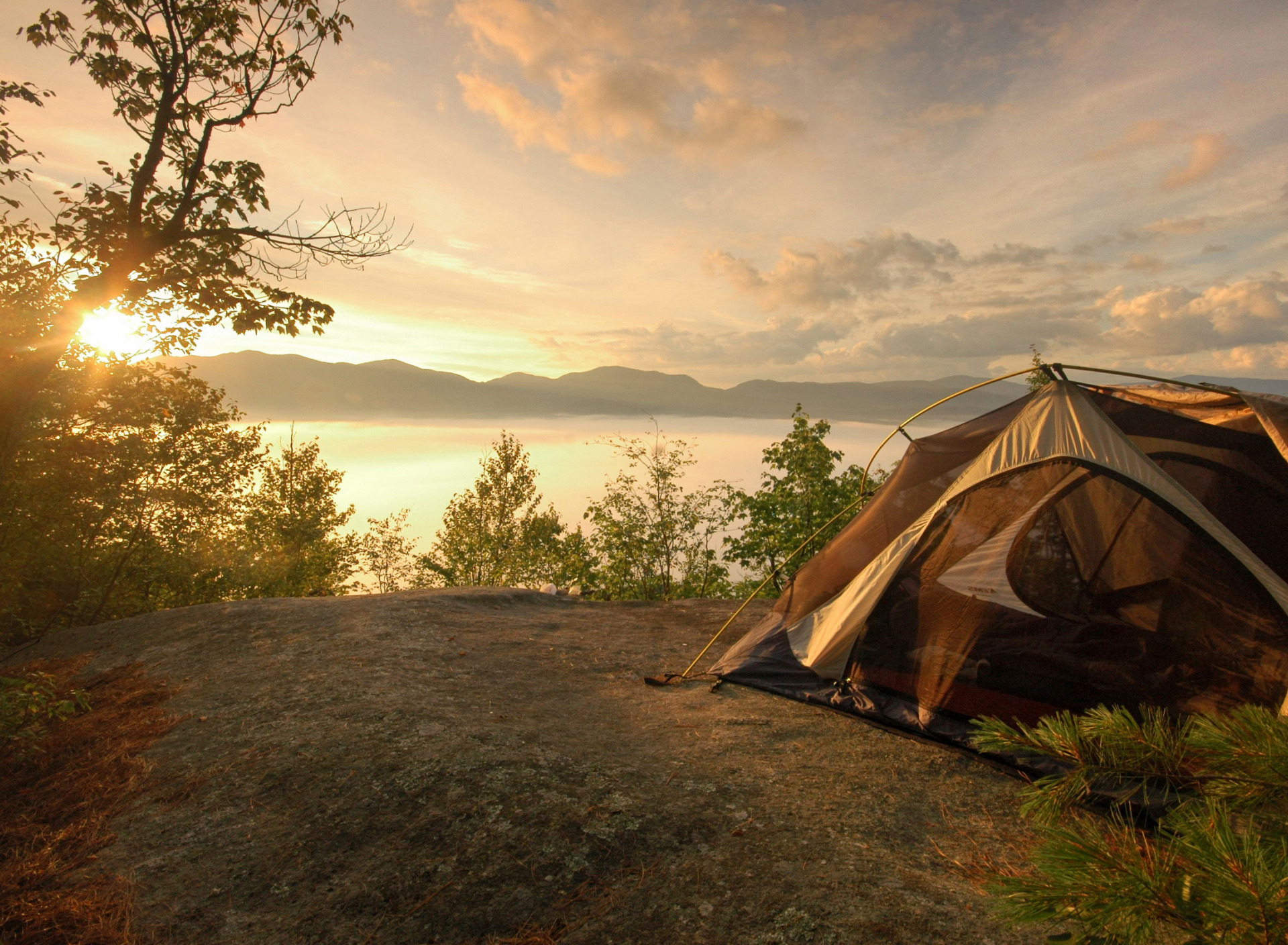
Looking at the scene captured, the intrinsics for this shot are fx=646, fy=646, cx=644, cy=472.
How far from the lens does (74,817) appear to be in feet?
13.7

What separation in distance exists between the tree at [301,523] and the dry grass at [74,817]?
2127cm

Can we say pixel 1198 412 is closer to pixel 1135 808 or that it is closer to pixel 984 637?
pixel 984 637

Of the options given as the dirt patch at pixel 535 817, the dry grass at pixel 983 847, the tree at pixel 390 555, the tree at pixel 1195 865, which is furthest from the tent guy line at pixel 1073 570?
the tree at pixel 390 555

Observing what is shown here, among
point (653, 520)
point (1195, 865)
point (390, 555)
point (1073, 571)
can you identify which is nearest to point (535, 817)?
point (1195, 865)

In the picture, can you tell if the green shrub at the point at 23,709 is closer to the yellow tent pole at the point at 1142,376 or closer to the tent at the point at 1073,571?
the tent at the point at 1073,571

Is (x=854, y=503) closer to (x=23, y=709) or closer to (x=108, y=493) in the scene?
(x=23, y=709)

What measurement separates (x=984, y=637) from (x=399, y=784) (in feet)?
14.9

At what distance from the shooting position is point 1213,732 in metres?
2.22

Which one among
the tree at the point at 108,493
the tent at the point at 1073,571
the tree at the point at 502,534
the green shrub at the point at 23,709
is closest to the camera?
the green shrub at the point at 23,709

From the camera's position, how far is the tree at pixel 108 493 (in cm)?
977

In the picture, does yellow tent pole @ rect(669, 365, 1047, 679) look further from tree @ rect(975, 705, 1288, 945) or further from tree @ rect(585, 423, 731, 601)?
tree @ rect(585, 423, 731, 601)

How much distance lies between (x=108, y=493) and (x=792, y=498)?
55.0 feet

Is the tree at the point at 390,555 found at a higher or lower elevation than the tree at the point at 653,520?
lower

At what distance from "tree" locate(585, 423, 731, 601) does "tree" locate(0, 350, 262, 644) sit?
491 inches
